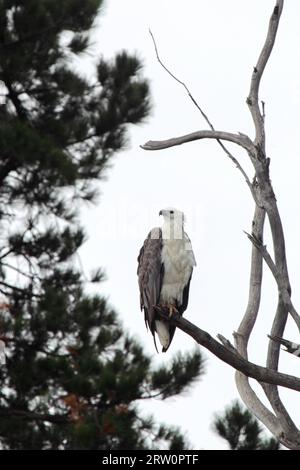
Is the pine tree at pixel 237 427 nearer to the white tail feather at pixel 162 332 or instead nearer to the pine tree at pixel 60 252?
the pine tree at pixel 60 252

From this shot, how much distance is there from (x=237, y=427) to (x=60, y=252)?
2.45m

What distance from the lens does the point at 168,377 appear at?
11570 millimetres

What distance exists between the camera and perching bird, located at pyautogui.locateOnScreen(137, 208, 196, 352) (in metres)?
7.15

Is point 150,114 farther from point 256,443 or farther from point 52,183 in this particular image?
point 256,443

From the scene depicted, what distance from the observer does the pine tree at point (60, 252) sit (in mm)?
11312

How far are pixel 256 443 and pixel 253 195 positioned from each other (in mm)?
5582

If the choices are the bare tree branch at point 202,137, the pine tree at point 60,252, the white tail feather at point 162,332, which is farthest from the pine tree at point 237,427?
the bare tree branch at point 202,137

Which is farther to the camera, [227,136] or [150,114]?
[150,114]

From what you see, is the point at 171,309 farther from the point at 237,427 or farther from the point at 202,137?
the point at 237,427

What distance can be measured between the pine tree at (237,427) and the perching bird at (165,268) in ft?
13.0

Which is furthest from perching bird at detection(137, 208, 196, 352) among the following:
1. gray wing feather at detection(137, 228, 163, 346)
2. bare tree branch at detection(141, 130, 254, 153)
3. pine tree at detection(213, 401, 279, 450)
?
pine tree at detection(213, 401, 279, 450)

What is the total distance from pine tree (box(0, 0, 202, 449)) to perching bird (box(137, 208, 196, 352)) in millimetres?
3790

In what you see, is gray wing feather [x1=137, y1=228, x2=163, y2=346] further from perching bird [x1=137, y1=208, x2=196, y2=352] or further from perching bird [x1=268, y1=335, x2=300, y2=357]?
perching bird [x1=268, y1=335, x2=300, y2=357]
